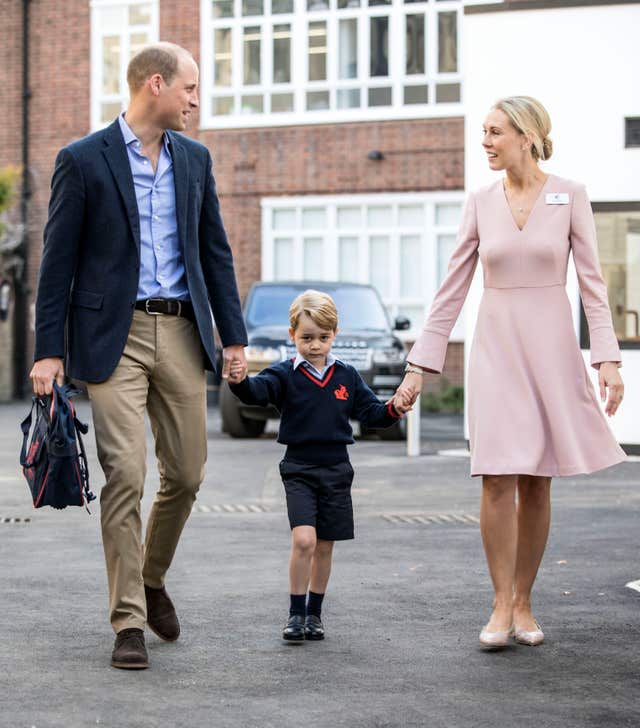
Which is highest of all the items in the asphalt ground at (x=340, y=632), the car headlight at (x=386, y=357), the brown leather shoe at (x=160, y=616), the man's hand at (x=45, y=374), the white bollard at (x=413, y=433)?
the car headlight at (x=386, y=357)

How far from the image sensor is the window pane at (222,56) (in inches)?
1184

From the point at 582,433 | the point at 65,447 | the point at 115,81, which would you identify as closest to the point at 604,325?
the point at 582,433

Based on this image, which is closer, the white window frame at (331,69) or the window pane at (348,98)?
the white window frame at (331,69)

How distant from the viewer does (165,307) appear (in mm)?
5992

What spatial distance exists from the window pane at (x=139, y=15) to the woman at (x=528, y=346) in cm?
2521

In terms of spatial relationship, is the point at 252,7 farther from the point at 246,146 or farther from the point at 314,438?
the point at 314,438

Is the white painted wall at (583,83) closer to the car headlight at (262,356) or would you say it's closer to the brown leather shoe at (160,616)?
the car headlight at (262,356)

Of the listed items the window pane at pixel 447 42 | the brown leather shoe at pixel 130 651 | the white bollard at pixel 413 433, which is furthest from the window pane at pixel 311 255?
the brown leather shoe at pixel 130 651

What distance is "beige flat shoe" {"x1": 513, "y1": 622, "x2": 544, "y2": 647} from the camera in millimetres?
6172

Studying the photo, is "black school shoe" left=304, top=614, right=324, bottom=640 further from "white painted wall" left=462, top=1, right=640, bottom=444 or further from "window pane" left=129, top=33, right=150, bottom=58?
"window pane" left=129, top=33, right=150, bottom=58

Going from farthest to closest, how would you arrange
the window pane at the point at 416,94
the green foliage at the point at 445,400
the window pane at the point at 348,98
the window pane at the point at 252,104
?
the window pane at the point at 252,104 → the window pane at the point at 348,98 → the window pane at the point at 416,94 → the green foliage at the point at 445,400

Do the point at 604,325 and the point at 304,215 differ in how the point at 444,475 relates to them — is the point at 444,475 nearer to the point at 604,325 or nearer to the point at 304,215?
the point at 604,325

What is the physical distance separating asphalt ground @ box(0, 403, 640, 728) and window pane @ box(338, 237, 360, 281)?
1816cm

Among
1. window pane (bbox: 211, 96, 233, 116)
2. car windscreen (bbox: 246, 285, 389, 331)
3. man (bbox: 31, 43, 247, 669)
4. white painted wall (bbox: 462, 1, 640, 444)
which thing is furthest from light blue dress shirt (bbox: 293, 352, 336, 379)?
window pane (bbox: 211, 96, 233, 116)
